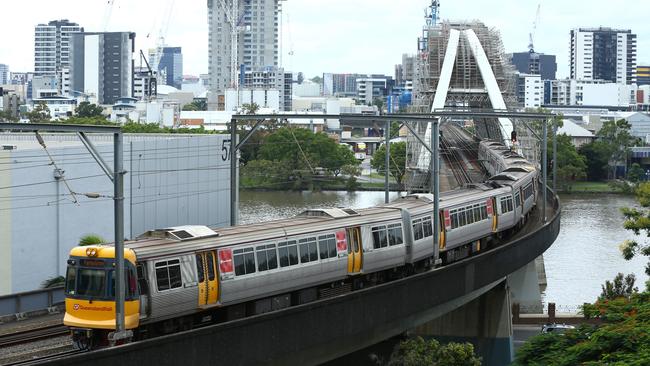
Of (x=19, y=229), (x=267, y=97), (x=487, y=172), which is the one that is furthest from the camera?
(x=267, y=97)

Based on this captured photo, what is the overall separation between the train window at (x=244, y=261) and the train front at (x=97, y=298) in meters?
2.41

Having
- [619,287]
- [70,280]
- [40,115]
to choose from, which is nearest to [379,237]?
[70,280]

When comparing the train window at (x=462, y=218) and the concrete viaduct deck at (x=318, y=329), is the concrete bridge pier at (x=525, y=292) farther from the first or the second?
the concrete viaduct deck at (x=318, y=329)

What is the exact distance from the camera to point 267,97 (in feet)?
559

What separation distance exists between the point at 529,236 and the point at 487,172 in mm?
27382

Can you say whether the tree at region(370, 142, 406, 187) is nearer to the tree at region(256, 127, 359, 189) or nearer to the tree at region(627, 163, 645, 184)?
the tree at region(256, 127, 359, 189)

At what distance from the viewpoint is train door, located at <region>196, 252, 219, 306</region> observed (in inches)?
710

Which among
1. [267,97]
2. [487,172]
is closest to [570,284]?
[487,172]

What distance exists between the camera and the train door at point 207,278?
18.0m

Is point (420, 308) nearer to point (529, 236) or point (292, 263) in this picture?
point (292, 263)

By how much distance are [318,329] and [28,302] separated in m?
7.36

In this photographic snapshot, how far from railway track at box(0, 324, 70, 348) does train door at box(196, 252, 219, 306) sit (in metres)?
2.45

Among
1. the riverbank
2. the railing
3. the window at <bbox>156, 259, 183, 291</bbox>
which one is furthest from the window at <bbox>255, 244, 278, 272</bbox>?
the riverbank

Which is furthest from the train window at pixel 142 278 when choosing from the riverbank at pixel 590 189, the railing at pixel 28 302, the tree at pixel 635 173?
the tree at pixel 635 173
